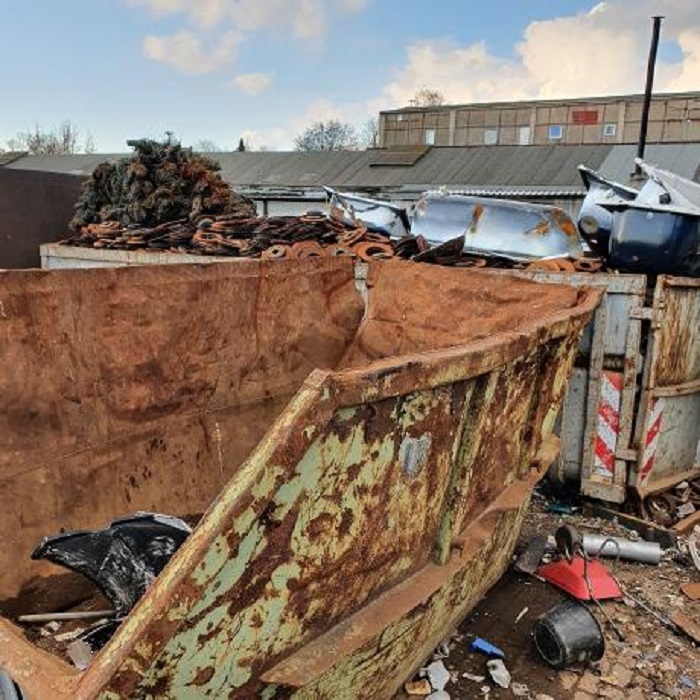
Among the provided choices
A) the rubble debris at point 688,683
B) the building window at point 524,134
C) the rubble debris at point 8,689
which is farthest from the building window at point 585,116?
the rubble debris at point 8,689

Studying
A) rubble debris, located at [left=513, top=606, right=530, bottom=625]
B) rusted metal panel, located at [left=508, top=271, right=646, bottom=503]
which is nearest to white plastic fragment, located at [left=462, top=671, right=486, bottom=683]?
rubble debris, located at [left=513, top=606, right=530, bottom=625]

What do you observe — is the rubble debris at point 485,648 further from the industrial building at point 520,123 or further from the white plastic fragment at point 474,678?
the industrial building at point 520,123

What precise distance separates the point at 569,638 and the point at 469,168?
64.7 feet

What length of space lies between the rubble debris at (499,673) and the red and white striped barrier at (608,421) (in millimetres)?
1462

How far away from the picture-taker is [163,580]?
3.76 ft

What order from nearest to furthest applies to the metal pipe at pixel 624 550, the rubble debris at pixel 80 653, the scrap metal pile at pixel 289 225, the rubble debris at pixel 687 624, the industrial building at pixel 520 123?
the rubble debris at pixel 80 653 → the rubble debris at pixel 687 624 → the metal pipe at pixel 624 550 → the scrap metal pile at pixel 289 225 → the industrial building at pixel 520 123

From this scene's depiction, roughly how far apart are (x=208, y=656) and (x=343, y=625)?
47 centimetres

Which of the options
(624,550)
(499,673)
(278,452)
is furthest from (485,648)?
(278,452)

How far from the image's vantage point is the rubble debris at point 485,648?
2.53m

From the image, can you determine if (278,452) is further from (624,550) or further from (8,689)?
(624,550)

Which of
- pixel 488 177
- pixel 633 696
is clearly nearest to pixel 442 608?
pixel 633 696

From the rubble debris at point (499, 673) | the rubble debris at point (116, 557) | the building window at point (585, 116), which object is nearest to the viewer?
the rubble debris at point (116, 557)

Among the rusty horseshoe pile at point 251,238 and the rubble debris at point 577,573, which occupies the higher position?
the rusty horseshoe pile at point 251,238

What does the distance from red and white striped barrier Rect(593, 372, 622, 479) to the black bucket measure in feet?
3.95
